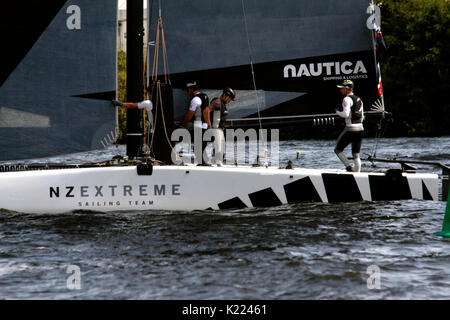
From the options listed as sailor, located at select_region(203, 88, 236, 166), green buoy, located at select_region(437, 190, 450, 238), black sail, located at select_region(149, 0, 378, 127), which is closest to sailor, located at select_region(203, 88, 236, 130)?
sailor, located at select_region(203, 88, 236, 166)

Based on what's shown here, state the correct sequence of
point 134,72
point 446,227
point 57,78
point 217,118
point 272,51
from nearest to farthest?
point 446,227, point 57,78, point 134,72, point 217,118, point 272,51

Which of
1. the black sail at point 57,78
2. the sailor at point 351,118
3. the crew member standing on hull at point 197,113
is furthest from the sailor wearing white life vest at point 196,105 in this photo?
the sailor at point 351,118

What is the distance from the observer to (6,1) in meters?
10.1

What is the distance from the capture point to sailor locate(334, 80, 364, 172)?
11148 millimetres

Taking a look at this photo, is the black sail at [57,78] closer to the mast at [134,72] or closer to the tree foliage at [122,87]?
the mast at [134,72]

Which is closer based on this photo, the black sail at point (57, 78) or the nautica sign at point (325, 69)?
the black sail at point (57, 78)

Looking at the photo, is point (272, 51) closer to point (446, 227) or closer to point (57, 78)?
point (57, 78)

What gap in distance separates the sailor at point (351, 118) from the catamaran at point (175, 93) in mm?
388

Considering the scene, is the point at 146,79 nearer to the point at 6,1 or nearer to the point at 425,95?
the point at 6,1

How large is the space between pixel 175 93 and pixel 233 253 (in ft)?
13.1

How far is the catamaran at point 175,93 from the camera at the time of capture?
10.1 m

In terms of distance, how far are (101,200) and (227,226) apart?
1.92 m

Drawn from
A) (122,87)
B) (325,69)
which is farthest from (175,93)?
(122,87)

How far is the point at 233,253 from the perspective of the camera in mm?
8102
